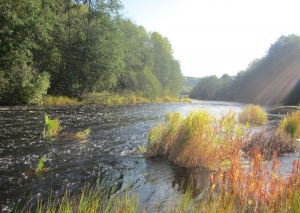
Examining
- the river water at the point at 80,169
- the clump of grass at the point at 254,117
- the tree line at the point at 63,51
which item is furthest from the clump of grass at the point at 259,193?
the tree line at the point at 63,51

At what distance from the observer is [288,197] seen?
11.7 feet

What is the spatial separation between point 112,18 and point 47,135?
28.2 meters

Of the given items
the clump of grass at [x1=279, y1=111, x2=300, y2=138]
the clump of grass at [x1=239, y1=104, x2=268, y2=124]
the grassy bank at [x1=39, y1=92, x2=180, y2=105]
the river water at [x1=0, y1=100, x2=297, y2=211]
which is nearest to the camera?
the river water at [x1=0, y1=100, x2=297, y2=211]

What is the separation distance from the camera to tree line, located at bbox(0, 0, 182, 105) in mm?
19922

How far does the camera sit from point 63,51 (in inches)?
1222

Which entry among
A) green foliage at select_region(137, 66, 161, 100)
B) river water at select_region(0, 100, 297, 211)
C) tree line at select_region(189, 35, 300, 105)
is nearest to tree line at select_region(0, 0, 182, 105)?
green foliage at select_region(137, 66, 161, 100)

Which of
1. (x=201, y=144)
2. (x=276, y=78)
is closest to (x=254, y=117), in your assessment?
(x=201, y=144)

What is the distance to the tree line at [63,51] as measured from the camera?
1992cm

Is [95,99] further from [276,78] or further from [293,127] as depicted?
[276,78]

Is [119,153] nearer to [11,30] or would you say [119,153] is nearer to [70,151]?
[70,151]

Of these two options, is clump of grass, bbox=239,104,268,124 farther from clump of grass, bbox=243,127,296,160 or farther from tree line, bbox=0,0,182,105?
tree line, bbox=0,0,182,105

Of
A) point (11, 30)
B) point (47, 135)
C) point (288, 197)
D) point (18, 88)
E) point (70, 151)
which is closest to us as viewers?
point (288, 197)

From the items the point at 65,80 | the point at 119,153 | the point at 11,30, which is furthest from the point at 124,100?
the point at 119,153

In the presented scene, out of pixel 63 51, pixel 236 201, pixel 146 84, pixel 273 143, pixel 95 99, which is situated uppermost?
pixel 63 51
